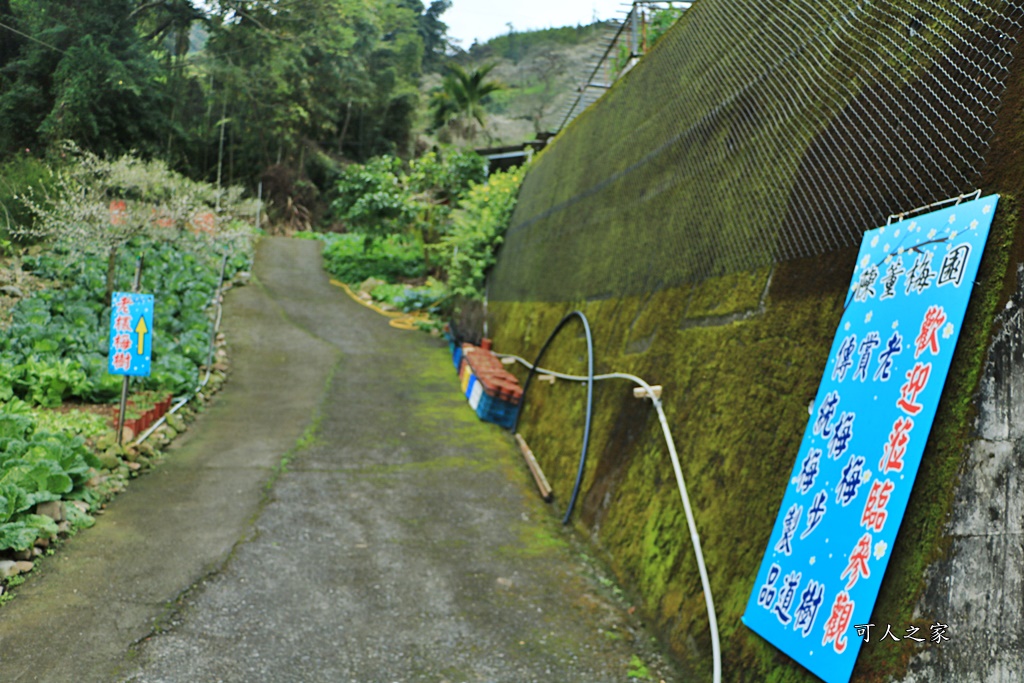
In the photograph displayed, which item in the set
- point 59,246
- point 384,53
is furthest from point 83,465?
point 384,53

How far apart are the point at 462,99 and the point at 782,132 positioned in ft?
83.1

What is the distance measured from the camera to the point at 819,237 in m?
3.91

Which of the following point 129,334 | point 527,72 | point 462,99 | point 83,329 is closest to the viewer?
point 129,334

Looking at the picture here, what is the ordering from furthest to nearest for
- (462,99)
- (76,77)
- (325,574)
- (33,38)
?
(462,99) < (76,77) < (33,38) < (325,574)

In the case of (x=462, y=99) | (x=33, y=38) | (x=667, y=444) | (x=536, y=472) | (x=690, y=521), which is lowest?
(x=536, y=472)

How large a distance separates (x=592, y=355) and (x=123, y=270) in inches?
328

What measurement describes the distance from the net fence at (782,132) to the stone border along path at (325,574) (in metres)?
2.37

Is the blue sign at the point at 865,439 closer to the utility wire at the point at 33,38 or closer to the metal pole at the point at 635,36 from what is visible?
the metal pole at the point at 635,36

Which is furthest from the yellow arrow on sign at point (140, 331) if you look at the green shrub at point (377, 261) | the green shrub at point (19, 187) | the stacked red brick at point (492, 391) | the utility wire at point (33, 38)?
the green shrub at point (377, 261)

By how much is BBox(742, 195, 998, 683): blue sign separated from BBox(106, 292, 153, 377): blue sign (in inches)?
236

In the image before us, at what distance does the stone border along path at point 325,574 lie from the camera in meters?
3.98

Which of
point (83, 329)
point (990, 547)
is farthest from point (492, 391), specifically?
point (990, 547)

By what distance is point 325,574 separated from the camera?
512 centimetres

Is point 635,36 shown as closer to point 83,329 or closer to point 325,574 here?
point 325,574
